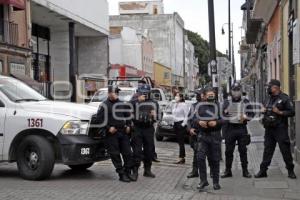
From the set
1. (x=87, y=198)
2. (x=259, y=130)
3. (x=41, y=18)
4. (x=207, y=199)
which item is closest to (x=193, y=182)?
(x=207, y=199)

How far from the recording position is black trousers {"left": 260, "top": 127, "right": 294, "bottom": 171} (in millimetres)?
10305

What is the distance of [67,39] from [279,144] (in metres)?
32.3

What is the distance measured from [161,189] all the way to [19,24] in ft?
65.4

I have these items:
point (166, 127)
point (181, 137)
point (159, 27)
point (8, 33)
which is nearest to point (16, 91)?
point (181, 137)

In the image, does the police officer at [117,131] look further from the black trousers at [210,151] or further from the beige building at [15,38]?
the beige building at [15,38]

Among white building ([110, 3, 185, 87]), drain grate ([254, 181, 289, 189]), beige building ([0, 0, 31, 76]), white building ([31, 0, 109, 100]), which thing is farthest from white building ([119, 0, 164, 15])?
drain grate ([254, 181, 289, 189])

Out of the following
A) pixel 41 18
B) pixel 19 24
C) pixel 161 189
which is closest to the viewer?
pixel 161 189

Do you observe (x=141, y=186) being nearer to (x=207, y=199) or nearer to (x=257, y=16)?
(x=207, y=199)

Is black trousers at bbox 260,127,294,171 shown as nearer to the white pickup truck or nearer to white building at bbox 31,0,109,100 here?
the white pickup truck

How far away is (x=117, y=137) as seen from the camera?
33.9ft

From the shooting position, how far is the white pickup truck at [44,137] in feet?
32.9

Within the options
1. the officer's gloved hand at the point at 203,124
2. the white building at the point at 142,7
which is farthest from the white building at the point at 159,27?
the officer's gloved hand at the point at 203,124

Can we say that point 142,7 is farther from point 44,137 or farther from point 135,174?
point 44,137

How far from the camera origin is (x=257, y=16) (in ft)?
78.4
